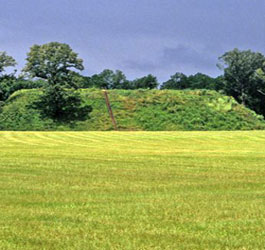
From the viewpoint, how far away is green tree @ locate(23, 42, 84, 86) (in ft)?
242

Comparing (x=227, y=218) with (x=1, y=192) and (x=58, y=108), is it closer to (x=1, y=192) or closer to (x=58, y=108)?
(x=1, y=192)

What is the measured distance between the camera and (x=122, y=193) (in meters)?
12.6

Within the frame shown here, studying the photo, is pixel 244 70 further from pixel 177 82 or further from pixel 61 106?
pixel 61 106

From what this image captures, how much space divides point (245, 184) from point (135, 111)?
213ft

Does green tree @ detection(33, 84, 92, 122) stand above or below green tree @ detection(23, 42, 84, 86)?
below

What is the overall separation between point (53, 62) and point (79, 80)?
543 centimetres

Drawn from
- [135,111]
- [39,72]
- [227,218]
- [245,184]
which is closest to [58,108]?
[39,72]

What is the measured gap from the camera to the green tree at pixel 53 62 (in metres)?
73.8

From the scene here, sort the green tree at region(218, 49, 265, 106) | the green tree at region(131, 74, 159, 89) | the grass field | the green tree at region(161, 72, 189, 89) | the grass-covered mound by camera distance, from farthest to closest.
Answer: the green tree at region(161, 72, 189, 89) → the green tree at region(131, 74, 159, 89) → the green tree at region(218, 49, 265, 106) → the grass-covered mound → the grass field

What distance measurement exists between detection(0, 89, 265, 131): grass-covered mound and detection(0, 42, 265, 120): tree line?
3.10 m

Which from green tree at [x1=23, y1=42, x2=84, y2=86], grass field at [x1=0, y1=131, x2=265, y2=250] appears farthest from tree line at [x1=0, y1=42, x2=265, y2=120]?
grass field at [x1=0, y1=131, x2=265, y2=250]

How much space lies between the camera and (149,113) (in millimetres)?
78375

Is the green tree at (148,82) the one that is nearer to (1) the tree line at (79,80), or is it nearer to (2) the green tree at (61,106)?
(1) the tree line at (79,80)

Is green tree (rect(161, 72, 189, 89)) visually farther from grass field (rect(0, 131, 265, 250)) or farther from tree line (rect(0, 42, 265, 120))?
grass field (rect(0, 131, 265, 250))
